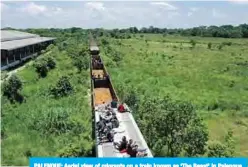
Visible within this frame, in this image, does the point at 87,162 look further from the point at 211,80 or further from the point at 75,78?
the point at 211,80

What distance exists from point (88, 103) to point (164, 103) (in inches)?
366

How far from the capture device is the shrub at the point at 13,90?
24.4m

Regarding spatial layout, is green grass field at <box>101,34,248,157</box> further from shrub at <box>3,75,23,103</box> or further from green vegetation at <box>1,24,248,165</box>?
shrub at <box>3,75,23,103</box>

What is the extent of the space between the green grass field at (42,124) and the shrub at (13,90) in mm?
629

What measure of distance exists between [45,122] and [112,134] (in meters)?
6.14

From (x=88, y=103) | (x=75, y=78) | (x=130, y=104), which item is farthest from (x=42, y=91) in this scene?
(x=130, y=104)

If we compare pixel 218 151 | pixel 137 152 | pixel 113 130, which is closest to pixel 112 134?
pixel 113 130

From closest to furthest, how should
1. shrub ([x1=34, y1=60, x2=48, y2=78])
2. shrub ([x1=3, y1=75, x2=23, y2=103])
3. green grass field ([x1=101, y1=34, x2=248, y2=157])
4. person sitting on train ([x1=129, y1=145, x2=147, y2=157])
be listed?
1. person sitting on train ([x1=129, y1=145, x2=147, y2=157])
2. green grass field ([x1=101, y1=34, x2=248, y2=157])
3. shrub ([x1=3, y1=75, x2=23, y2=103])
4. shrub ([x1=34, y1=60, x2=48, y2=78])

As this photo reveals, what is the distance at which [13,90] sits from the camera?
81.0 feet

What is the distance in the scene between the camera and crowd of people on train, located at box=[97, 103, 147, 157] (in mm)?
12391

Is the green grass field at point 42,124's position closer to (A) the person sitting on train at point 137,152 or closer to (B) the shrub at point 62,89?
(B) the shrub at point 62,89

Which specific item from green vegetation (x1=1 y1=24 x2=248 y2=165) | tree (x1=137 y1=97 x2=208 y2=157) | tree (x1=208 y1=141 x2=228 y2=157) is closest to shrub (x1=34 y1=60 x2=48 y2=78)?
green vegetation (x1=1 y1=24 x2=248 y2=165)

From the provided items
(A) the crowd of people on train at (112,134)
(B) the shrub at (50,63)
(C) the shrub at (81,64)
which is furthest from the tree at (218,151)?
(B) the shrub at (50,63)

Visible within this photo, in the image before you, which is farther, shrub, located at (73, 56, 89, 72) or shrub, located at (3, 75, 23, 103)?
shrub, located at (73, 56, 89, 72)
